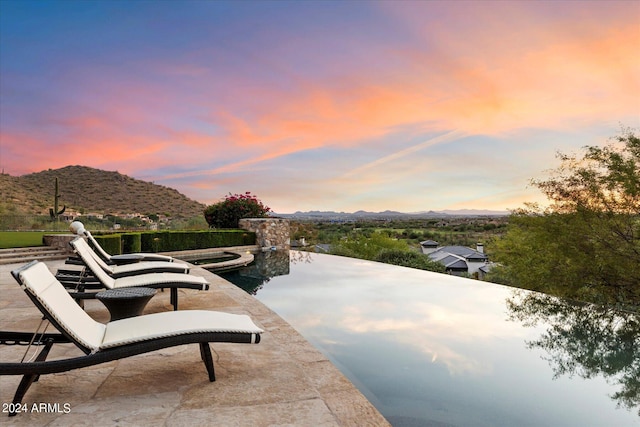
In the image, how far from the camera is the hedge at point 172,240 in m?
10.9

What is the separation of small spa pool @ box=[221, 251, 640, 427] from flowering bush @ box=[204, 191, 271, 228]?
8721 millimetres

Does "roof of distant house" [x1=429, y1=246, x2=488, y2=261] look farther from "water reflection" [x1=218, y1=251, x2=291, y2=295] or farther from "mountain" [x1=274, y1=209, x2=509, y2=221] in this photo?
"water reflection" [x1=218, y1=251, x2=291, y2=295]

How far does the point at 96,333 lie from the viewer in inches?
98.3

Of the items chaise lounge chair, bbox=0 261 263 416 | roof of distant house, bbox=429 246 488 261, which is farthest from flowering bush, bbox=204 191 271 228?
chaise lounge chair, bbox=0 261 263 416

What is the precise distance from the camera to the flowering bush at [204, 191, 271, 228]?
1612 centimetres

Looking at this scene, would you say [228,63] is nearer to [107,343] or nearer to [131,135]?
[131,135]

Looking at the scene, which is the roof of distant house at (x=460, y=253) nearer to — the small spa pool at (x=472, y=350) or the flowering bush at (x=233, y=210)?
the flowering bush at (x=233, y=210)

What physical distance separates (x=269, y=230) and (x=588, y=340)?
38.5 feet

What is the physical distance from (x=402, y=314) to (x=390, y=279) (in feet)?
9.56

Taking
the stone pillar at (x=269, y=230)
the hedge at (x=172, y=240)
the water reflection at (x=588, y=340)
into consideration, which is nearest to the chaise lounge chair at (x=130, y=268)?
the water reflection at (x=588, y=340)

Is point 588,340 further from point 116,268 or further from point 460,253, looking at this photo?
point 460,253

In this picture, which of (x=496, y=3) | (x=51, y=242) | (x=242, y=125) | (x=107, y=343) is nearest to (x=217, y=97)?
(x=242, y=125)

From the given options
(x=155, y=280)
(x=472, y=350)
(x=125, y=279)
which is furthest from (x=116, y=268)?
(x=472, y=350)

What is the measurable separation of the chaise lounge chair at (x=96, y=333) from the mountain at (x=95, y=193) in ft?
131
